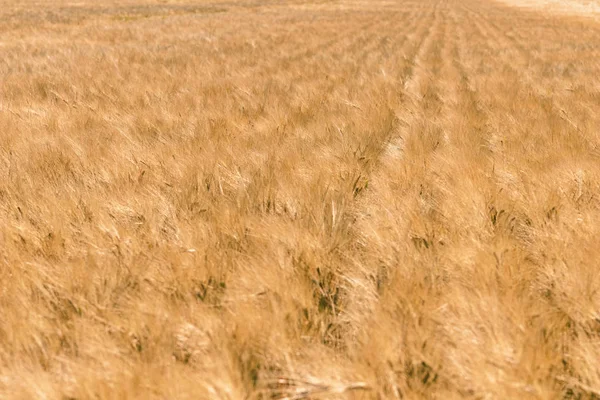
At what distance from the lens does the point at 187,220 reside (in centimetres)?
223

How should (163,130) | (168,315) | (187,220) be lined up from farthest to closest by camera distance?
1. (163,130)
2. (187,220)
3. (168,315)

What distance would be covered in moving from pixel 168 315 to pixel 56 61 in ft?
26.7

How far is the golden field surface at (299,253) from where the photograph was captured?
135 cm

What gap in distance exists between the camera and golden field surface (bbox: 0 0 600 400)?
4.42ft

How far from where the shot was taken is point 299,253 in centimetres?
189

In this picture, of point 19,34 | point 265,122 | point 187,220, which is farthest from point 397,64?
point 19,34

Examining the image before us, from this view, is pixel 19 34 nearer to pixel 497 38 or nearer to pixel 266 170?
pixel 497 38

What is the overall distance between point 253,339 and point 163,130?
311 centimetres

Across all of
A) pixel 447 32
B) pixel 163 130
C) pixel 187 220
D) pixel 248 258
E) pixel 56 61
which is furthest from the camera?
pixel 447 32

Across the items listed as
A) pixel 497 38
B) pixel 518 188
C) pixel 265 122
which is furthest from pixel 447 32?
pixel 518 188

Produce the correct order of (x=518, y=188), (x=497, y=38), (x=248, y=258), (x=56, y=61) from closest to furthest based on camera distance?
(x=248, y=258)
(x=518, y=188)
(x=56, y=61)
(x=497, y=38)

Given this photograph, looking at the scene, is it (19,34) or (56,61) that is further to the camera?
(19,34)

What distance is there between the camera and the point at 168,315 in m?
1.53

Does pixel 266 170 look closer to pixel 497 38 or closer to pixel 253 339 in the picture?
pixel 253 339
